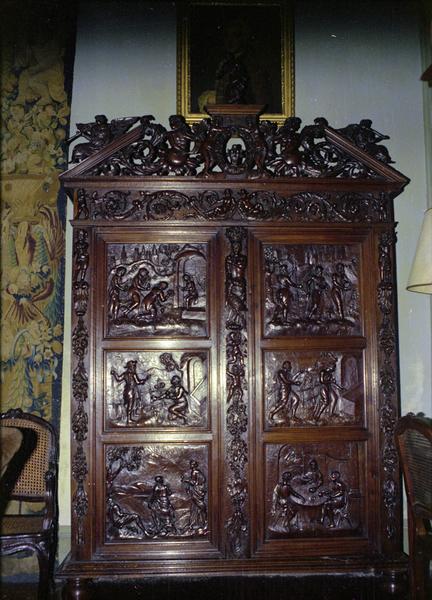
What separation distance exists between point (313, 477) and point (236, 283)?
1199 mm

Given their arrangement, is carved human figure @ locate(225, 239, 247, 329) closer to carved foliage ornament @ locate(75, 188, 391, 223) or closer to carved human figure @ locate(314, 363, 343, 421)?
carved foliage ornament @ locate(75, 188, 391, 223)

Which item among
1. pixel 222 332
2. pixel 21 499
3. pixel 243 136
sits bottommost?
pixel 21 499

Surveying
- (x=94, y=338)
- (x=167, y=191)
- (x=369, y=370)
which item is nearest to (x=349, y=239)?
(x=369, y=370)

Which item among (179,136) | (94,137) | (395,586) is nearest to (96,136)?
(94,137)

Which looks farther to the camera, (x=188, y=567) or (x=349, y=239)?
(x=349, y=239)

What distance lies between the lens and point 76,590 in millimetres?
3340

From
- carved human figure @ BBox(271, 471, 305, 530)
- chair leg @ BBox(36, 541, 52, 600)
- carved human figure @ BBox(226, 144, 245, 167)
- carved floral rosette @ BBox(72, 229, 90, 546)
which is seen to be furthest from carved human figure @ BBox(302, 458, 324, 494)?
carved human figure @ BBox(226, 144, 245, 167)

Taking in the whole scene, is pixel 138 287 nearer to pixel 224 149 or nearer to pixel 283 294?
pixel 283 294

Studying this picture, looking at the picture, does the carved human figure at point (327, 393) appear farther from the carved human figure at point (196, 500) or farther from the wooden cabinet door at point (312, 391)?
the carved human figure at point (196, 500)

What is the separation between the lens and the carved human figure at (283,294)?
3.54 m

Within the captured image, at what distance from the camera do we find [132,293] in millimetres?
3518

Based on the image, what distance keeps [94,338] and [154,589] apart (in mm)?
1478

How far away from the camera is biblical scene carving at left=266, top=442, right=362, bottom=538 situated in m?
3.45

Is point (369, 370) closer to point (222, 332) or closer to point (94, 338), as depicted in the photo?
point (222, 332)
